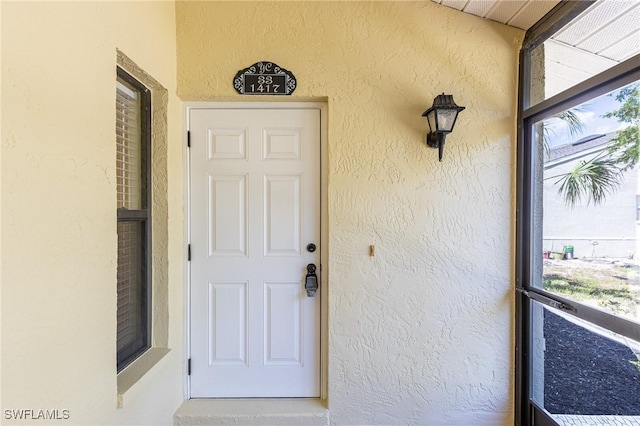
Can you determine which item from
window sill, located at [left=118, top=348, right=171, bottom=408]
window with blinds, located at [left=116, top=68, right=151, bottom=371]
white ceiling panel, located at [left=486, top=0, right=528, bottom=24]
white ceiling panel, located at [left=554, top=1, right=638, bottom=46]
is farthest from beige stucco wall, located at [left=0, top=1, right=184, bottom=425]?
white ceiling panel, located at [left=554, top=1, right=638, bottom=46]

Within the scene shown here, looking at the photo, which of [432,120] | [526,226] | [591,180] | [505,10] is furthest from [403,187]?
[505,10]

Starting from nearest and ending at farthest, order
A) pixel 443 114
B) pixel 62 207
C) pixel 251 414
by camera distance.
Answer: pixel 62 207 < pixel 443 114 < pixel 251 414

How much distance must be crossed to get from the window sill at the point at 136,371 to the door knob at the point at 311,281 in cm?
85

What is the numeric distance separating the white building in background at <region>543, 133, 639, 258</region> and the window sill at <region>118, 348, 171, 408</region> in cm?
219

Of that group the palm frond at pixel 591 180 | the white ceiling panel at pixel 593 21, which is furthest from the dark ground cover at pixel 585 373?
the white ceiling panel at pixel 593 21

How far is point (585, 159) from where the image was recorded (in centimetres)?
145

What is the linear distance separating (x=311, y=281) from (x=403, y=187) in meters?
0.81

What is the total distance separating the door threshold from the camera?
1.77 meters

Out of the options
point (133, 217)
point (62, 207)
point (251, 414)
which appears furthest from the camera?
point (251, 414)

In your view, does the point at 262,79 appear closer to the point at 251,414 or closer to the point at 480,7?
the point at 480,7

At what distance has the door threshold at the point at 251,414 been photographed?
5.82 feet

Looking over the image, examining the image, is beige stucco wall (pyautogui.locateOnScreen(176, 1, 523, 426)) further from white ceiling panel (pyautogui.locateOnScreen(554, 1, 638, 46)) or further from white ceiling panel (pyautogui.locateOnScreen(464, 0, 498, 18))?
white ceiling panel (pyautogui.locateOnScreen(554, 1, 638, 46))

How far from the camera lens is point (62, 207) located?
100 cm

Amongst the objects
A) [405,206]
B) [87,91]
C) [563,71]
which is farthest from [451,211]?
[87,91]
